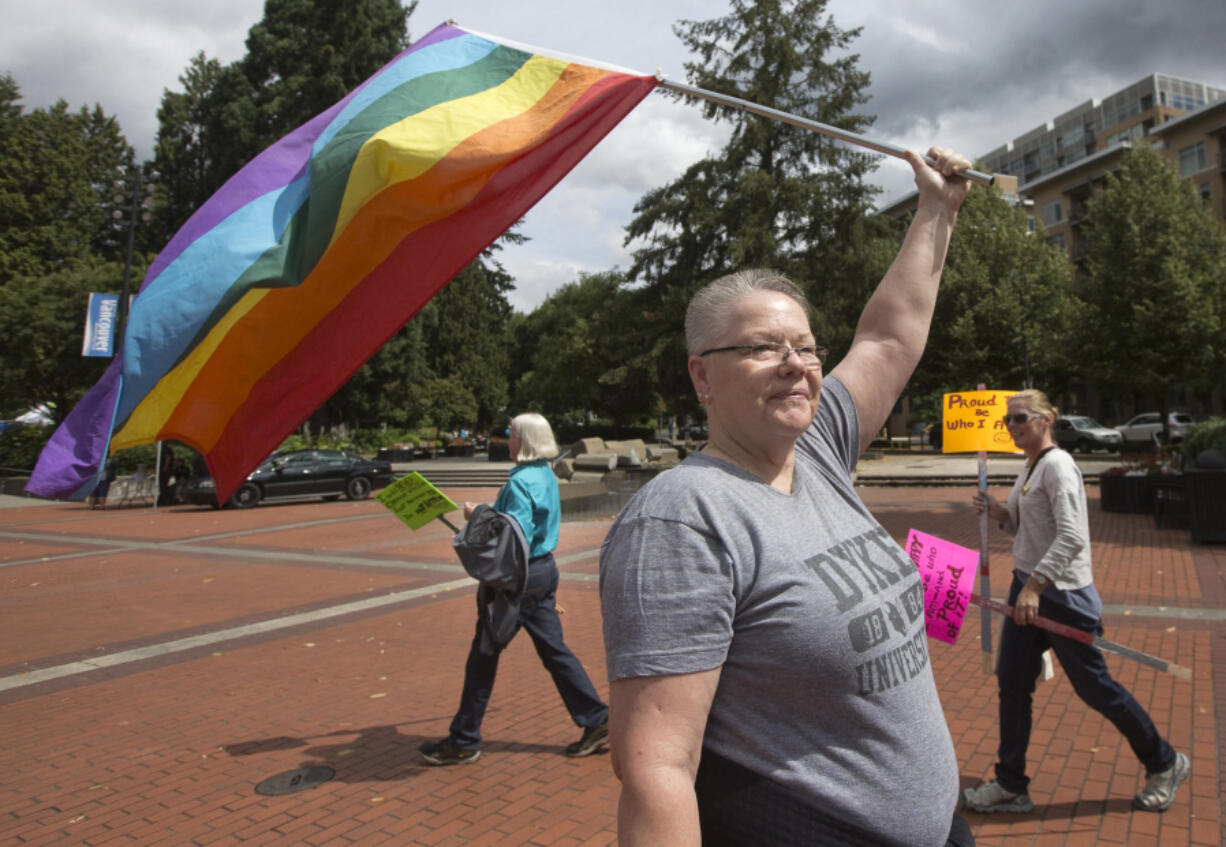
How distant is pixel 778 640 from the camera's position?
1396 mm

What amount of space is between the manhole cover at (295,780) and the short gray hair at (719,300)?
12.2 feet

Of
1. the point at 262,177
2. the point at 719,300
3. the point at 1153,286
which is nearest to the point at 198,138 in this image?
the point at 1153,286

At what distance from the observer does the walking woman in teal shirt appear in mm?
4480

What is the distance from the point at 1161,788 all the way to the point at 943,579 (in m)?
1.38

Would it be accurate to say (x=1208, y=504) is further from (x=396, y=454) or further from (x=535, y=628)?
(x=396, y=454)

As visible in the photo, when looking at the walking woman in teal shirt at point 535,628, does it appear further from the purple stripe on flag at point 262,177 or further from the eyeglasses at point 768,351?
the eyeglasses at point 768,351

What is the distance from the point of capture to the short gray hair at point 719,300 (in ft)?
5.69

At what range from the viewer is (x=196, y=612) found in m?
8.69

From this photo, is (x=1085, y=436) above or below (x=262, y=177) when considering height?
below

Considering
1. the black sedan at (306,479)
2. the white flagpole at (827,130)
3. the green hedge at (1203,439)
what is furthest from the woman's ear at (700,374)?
the black sedan at (306,479)

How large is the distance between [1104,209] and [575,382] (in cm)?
2914

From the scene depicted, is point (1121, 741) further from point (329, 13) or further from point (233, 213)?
point (329, 13)

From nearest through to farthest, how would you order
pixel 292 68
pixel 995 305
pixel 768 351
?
pixel 768 351 < pixel 292 68 < pixel 995 305

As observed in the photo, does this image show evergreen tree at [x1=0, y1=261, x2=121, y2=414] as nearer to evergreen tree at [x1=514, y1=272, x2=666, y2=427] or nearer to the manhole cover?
evergreen tree at [x1=514, y1=272, x2=666, y2=427]
